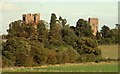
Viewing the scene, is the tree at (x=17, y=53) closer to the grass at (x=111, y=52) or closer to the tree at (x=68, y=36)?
the tree at (x=68, y=36)

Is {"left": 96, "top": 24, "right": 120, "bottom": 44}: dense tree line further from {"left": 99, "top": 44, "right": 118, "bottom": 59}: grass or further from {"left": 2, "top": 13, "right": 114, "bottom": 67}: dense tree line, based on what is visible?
{"left": 99, "top": 44, "right": 118, "bottom": 59}: grass

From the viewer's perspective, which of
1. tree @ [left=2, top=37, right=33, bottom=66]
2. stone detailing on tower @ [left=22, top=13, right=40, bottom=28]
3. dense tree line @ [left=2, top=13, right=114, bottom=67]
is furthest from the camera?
stone detailing on tower @ [left=22, top=13, right=40, bottom=28]

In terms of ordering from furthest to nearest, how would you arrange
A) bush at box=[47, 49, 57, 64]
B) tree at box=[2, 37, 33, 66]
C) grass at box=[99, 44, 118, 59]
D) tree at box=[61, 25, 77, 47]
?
tree at box=[61, 25, 77, 47] < grass at box=[99, 44, 118, 59] < bush at box=[47, 49, 57, 64] < tree at box=[2, 37, 33, 66]

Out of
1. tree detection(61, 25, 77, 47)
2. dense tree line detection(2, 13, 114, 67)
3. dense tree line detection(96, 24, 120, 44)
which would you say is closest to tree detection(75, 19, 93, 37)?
dense tree line detection(2, 13, 114, 67)

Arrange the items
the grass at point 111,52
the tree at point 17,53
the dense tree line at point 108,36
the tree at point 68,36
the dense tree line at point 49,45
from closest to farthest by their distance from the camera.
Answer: the tree at point 17,53, the dense tree line at point 49,45, the grass at point 111,52, the tree at point 68,36, the dense tree line at point 108,36

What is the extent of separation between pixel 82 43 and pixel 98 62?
603 centimetres

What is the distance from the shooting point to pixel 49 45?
146ft

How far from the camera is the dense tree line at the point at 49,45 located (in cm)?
3559

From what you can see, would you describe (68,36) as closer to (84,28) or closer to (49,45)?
(49,45)

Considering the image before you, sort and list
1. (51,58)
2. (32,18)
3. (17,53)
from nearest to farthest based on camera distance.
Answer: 1. (17,53)
2. (51,58)
3. (32,18)

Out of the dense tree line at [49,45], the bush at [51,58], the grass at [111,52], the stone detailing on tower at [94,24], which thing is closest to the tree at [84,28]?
the dense tree line at [49,45]

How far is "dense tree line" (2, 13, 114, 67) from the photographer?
1401 inches

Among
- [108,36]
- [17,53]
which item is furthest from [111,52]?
[17,53]

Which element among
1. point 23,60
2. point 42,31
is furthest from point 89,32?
point 23,60
